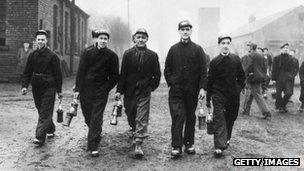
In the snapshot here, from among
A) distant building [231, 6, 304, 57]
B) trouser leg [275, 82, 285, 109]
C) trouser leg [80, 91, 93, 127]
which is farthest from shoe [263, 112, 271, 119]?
distant building [231, 6, 304, 57]

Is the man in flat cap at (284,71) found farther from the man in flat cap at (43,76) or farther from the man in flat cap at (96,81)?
the man in flat cap at (43,76)

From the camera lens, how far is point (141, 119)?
6.36 meters

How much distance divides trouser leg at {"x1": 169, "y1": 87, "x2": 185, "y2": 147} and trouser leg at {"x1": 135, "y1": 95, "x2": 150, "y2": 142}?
0.42 meters

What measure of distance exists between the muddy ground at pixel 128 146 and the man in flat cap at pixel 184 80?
22.2 inches

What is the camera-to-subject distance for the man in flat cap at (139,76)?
6485mm

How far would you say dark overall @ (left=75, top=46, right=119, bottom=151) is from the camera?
636 cm

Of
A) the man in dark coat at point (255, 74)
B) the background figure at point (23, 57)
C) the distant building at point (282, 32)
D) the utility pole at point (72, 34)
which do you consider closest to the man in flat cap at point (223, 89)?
the man in dark coat at point (255, 74)

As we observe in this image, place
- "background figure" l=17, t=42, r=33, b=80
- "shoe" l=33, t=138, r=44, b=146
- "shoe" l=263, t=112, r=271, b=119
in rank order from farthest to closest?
1. "background figure" l=17, t=42, r=33, b=80
2. "shoe" l=263, t=112, r=271, b=119
3. "shoe" l=33, t=138, r=44, b=146

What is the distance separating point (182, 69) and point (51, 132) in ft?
9.41

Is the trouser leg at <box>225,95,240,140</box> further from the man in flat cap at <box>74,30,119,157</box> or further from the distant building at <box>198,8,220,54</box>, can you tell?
the distant building at <box>198,8,220,54</box>

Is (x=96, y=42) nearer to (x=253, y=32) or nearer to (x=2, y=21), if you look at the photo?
(x=2, y=21)

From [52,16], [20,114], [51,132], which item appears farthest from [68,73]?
[51,132]

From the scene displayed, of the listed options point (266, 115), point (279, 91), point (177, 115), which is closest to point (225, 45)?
point (177, 115)

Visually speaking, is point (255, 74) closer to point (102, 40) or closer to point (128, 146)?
point (128, 146)
